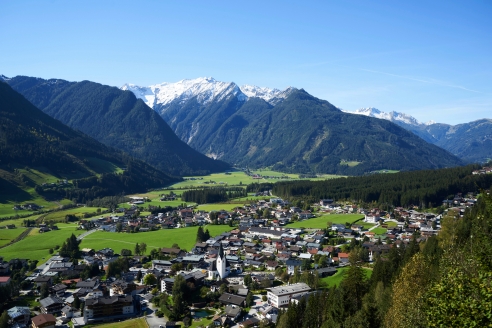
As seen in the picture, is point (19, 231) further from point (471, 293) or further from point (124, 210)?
point (471, 293)

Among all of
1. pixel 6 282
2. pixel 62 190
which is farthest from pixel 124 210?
pixel 6 282

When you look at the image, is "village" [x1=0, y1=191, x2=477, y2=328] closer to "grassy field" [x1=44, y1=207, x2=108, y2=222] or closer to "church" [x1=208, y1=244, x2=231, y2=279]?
"church" [x1=208, y1=244, x2=231, y2=279]

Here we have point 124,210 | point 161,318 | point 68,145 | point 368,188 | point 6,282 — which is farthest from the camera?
point 68,145

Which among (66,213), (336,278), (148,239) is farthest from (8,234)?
(336,278)

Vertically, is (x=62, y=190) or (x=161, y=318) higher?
(x=62, y=190)

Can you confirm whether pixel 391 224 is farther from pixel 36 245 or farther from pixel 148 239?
pixel 36 245

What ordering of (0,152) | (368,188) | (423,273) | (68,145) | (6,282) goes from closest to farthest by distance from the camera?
(423,273)
(6,282)
(368,188)
(0,152)
(68,145)
